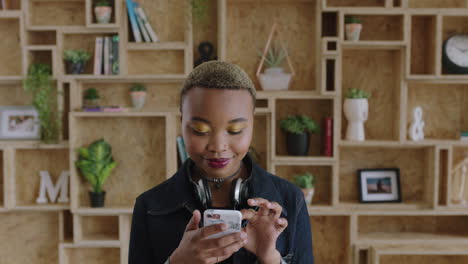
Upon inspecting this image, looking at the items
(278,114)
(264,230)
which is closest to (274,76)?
(278,114)

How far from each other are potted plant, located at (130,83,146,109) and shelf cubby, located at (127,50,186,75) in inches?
4.2

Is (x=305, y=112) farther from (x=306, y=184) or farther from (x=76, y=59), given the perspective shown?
(x=76, y=59)

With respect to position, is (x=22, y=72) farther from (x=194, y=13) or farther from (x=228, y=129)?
(x=228, y=129)

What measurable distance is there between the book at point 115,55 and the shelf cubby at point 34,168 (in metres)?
0.62

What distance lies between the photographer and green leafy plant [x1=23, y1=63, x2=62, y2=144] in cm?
247

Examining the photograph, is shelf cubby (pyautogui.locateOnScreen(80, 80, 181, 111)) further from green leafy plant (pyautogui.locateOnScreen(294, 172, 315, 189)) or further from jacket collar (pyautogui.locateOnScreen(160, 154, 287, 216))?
jacket collar (pyautogui.locateOnScreen(160, 154, 287, 216))

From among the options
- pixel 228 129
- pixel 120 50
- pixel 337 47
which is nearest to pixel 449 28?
pixel 337 47

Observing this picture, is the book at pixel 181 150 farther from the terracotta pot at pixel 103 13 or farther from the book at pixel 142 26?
the terracotta pot at pixel 103 13

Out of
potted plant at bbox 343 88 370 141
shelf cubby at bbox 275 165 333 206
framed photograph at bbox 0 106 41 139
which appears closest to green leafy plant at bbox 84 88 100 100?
framed photograph at bbox 0 106 41 139

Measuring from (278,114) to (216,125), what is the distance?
1780 mm

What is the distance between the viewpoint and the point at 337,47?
95.8 inches

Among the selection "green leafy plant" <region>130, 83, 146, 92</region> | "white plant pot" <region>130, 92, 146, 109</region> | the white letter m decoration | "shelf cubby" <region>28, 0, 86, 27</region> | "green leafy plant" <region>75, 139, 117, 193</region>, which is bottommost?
the white letter m decoration

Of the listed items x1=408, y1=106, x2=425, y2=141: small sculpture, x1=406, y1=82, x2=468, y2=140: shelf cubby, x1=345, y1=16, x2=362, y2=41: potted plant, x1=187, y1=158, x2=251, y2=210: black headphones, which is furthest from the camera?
x1=406, y1=82, x2=468, y2=140: shelf cubby

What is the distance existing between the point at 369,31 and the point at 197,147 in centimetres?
201
